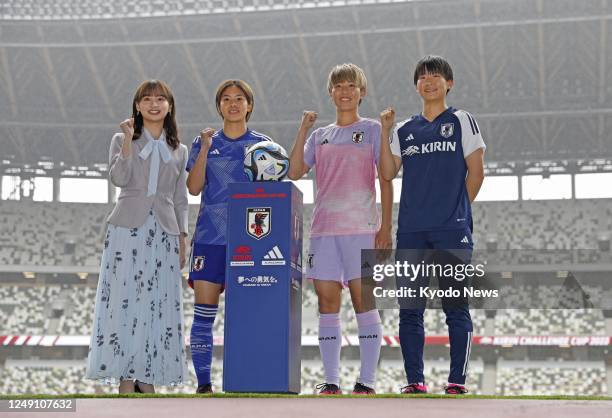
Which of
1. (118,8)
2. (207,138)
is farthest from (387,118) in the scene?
(118,8)

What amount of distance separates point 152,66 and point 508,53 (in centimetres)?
1192

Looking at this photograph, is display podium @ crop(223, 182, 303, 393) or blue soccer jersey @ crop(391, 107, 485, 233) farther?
blue soccer jersey @ crop(391, 107, 485, 233)

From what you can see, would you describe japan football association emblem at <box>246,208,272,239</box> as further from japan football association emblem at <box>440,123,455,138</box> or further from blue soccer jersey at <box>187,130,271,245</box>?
japan football association emblem at <box>440,123,455,138</box>

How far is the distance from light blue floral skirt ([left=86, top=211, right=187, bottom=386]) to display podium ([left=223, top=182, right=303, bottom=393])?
25.8 inches

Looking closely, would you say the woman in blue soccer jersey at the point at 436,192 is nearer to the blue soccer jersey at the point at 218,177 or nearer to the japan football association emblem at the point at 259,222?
the japan football association emblem at the point at 259,222

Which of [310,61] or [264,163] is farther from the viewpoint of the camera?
[310,61]

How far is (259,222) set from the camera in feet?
17.5

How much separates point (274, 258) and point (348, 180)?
31.3 inches

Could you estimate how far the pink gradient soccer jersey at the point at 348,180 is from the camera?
18.6 ft

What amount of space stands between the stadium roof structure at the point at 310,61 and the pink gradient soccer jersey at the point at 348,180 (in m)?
21.6

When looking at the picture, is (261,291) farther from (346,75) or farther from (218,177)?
(346,75)

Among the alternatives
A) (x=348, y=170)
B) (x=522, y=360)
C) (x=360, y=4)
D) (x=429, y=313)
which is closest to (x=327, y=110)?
(x=360, y=4)

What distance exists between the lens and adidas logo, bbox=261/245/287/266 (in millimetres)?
5297

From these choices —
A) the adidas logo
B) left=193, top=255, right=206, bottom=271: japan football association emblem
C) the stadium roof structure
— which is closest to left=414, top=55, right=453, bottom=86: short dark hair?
the adidas logo
